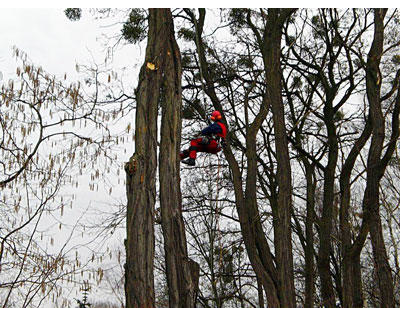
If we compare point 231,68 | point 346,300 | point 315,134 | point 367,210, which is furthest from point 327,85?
point 346,300

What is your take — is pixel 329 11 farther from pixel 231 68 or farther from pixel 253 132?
pixel 253 132

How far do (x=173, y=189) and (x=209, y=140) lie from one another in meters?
1.80

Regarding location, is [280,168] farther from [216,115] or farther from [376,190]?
[376,190]

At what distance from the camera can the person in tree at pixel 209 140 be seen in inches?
255

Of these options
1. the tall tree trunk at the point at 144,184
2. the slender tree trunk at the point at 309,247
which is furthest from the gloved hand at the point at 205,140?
the slender tree trunk at the point at 309,247

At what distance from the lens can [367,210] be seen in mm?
6348

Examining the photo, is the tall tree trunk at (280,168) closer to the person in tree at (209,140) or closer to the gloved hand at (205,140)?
the person in tree at (209,140)

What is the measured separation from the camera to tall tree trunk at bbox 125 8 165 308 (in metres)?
4.29

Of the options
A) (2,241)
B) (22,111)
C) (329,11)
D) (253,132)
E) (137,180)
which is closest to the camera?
(137,180)

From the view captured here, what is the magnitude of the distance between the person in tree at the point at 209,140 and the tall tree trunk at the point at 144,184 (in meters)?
1.51

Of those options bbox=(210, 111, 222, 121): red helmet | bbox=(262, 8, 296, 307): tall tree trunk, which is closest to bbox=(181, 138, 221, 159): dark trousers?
bbox=(210, 111, 222, 121): red helmet

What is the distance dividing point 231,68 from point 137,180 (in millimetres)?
5277

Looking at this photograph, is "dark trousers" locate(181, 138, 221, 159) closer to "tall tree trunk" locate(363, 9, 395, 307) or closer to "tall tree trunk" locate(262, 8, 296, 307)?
"tall tree trunk" locate(262, 8, 296, 307)

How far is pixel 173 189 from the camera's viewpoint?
4984 mm
